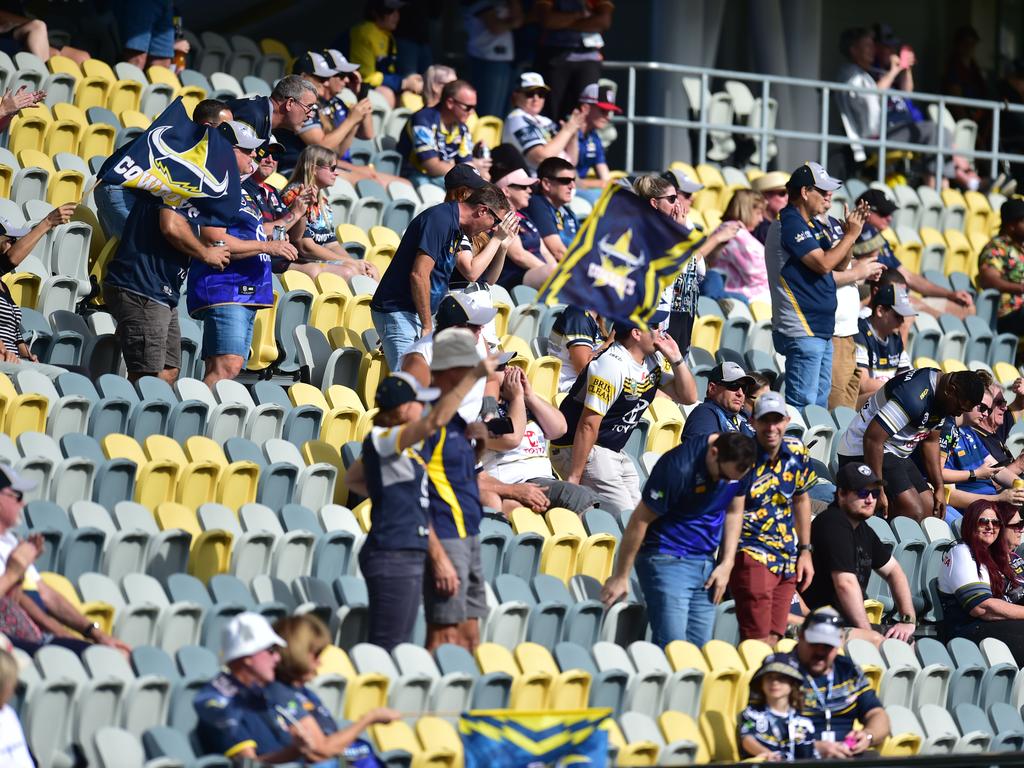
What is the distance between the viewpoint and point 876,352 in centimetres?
1056

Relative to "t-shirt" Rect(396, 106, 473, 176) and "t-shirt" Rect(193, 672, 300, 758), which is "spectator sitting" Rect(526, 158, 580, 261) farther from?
"t-shirt" Rect(193, 672, 300, 758)

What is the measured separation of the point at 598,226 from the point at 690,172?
5362 millimetres

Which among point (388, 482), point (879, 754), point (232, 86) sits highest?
point (232, 86)

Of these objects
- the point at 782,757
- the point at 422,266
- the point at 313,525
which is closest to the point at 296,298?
the point at 422,266

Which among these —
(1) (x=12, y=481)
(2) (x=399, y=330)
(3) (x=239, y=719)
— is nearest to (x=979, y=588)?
(2) (x=399, y=330)

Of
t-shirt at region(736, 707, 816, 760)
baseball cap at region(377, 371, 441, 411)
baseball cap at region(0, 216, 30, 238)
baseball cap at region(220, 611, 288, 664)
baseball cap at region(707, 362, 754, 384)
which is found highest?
baseball cap at region(0, 216, 30, 238)

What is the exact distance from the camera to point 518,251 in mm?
10203

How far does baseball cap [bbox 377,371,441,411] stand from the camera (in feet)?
22.1

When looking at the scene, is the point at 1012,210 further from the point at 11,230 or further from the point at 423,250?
the point at 11,230

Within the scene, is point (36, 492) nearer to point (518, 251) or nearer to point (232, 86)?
point (518, 251)

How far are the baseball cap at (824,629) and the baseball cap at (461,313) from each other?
72.1 inches

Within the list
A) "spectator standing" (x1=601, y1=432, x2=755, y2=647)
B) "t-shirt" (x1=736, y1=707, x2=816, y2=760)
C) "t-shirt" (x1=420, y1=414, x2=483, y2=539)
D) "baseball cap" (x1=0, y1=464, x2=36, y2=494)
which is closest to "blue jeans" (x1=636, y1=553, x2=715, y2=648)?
"spectator standing" (x1=601, y1=432, x2=755, y2=647)

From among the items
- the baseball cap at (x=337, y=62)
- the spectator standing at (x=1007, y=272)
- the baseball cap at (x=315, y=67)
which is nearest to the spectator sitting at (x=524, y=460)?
the baseball cap at (x=315, y=67)

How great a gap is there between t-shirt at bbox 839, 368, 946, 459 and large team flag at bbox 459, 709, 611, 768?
11.4 feet
